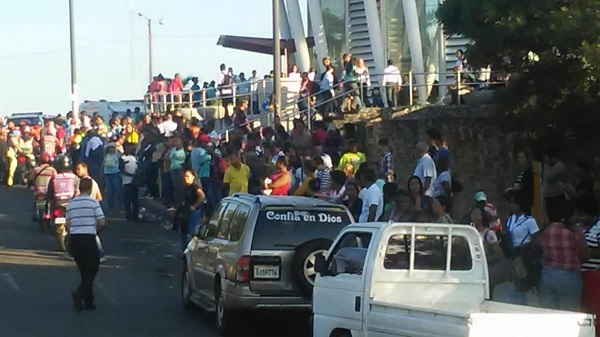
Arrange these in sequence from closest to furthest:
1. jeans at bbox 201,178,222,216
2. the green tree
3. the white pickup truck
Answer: the white pickup truck → the green tree → jeans at bbox 201,178,222,216

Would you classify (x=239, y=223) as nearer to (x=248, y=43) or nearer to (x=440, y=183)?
(x=440, y=183)

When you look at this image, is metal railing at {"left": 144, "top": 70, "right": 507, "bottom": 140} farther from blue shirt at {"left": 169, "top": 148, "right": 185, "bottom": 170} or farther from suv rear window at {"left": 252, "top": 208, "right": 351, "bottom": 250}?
suv rear window at {"left": 252, "top": 208, "right": 351, "bottom": 250}

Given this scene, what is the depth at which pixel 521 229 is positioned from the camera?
572 inches

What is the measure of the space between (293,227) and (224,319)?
52.0 inches

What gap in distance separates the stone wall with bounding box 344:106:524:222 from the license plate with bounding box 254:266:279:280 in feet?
33.2

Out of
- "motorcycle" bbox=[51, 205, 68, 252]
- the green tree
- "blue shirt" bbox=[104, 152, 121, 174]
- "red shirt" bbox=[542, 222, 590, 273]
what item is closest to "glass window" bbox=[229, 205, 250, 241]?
the green tree

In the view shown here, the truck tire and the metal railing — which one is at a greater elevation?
the metal railing

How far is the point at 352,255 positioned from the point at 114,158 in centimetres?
1659

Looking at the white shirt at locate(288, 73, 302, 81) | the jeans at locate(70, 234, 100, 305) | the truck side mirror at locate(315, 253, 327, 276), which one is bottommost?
the jeans at locate(70, 234, 100, 305)

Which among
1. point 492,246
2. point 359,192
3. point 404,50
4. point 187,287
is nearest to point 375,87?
point 404,50

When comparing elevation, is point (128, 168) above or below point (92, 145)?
below

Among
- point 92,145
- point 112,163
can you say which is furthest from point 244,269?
point 92,145

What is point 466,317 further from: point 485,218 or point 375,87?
point 375,87

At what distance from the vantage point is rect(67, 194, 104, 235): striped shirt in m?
16.8
